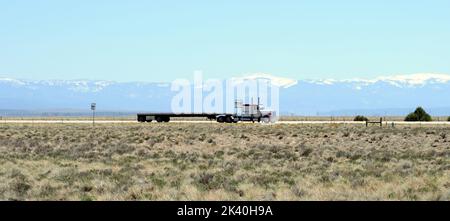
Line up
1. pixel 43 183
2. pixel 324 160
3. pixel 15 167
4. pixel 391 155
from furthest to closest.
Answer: pixel 391 155, pixel 324 160, pixel 15 167, pixel 43 183

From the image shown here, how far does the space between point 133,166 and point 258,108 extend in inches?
2473

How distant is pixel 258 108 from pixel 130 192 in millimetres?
70743

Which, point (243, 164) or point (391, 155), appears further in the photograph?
point (391, 155)

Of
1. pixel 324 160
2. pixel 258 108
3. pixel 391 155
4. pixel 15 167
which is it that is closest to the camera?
pixel 15 167
